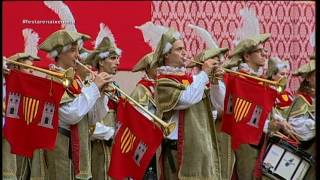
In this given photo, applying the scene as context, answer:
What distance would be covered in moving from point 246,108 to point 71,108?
5.15 feet

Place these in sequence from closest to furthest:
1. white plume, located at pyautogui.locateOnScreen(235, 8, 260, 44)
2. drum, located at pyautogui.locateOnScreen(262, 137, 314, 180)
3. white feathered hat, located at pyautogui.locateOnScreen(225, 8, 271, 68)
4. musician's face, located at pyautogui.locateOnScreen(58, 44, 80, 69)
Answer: musician's face, located at pyautogui.locateOnScreen(58, 44, 80, 69) → drum, located at pyautogui.locateOnScreen(262, 137, 314, 180) → white feathered hat, located at pyautogui.locateOnScreen(225, 8, 271, 68) → white plume, located at pyautogui.locateOnScreen(235, 8, 260, 44)

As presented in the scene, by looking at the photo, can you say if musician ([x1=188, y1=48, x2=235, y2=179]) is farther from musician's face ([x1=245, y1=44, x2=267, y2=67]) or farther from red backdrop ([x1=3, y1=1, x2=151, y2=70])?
red backdrop ([x1=3, y1=1, x2=151, y2=70])

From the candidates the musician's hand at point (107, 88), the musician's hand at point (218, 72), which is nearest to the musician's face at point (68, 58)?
the musician's hand at point (107, 88)

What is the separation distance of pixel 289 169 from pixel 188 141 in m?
1.05

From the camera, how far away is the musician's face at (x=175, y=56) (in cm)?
696

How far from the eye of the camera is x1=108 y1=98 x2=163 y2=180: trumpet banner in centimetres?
645

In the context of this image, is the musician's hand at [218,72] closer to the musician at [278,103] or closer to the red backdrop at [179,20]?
the musician at [278,103]

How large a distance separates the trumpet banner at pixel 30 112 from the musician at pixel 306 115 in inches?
93.9

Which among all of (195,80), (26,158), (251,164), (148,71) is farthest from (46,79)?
(251,164)

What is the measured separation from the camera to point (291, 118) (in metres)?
7.55

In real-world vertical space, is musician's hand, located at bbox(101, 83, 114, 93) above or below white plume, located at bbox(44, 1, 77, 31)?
below

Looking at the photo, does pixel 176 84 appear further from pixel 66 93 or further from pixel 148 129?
pixel 66 93

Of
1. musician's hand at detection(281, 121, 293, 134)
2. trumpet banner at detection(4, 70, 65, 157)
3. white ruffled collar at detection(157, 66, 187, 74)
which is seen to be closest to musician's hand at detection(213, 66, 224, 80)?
white ruffled collar at detection(157, 66, 187, 74)
